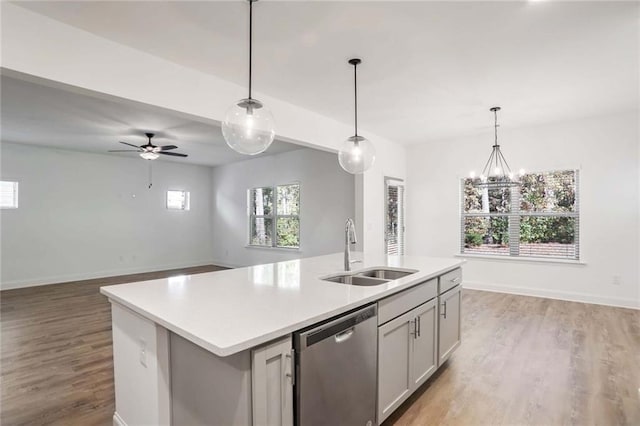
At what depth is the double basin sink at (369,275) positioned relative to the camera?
243 cm

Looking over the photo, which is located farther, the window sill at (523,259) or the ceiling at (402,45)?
the window sill at (523,259)

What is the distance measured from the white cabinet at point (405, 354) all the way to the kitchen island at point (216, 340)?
9cm

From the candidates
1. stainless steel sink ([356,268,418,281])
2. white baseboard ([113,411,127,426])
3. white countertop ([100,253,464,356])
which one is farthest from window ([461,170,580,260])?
white baseboard ([113,411,127,426])

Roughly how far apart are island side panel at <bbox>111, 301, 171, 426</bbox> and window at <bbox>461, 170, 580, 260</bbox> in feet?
17.3

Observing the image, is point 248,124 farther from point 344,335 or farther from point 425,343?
point 425,343

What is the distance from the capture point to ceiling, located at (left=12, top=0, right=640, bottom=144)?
2.21m

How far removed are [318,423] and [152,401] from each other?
82 centimetres

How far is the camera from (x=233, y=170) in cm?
832

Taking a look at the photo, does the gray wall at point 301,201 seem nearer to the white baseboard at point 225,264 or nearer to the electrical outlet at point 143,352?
the white baseboard at point 225,264

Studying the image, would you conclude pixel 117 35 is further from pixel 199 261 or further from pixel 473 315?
pixel 199 261

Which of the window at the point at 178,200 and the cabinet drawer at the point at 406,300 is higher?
the window at the point at 178,200

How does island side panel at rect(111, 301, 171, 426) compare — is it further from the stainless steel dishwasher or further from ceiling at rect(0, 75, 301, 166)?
ceiling at rect(0, 75, 301, 166)

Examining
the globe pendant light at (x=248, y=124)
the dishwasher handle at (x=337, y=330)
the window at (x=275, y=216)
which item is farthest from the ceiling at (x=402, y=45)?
the window at (x=275, y=216)

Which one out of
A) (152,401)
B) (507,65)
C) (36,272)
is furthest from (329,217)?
(36,272)
